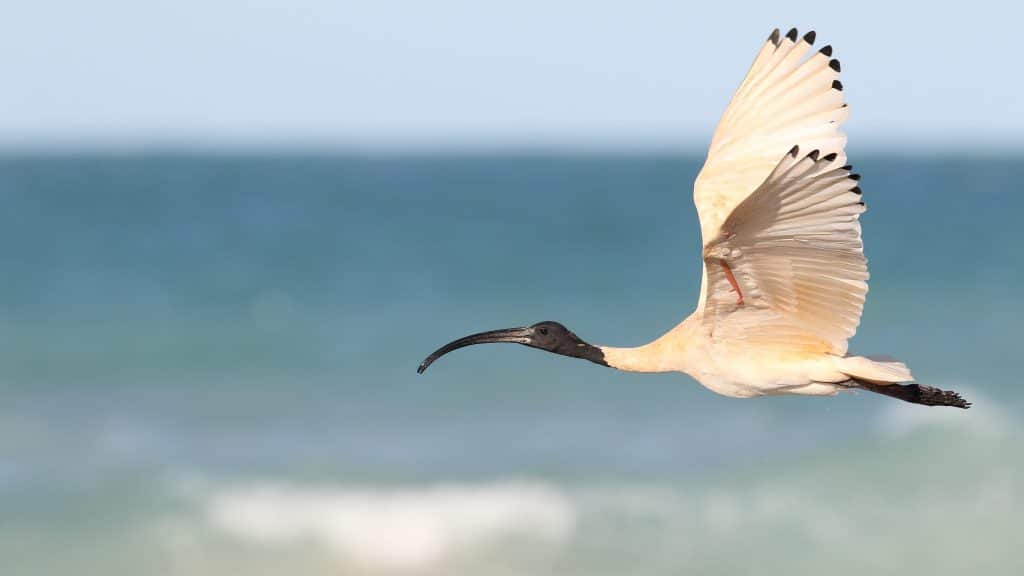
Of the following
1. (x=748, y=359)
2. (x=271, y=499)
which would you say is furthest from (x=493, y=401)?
(x=748, y=359)

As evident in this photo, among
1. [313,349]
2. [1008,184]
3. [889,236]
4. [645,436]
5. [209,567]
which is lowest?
[209,567]

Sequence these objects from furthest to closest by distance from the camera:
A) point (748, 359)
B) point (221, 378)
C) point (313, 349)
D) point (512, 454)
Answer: point (313, 349), point (221, 378), point (512, 454), point (748, 359)

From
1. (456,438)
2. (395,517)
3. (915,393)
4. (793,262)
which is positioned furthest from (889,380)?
(456,438)

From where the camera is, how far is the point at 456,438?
85.4 ft

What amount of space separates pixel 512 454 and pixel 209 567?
515cm

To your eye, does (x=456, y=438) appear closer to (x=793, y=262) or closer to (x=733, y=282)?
(x=733, y=282)

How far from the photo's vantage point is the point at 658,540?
23.0m

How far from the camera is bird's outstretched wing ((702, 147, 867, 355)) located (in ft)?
27.6

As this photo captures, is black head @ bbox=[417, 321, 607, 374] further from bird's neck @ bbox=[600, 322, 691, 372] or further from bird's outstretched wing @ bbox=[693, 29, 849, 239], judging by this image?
bird's outstretched wing @ bbox=[693, 29, 849, 239]

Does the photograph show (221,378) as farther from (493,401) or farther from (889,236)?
(889,236)

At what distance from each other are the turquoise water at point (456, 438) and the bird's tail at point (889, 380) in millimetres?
12292

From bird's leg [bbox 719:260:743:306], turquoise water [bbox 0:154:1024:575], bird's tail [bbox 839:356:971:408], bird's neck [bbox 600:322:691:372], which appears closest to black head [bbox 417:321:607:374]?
bird's neck [bbox 600:322:691:372]

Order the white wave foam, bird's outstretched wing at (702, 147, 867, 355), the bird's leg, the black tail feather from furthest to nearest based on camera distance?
the white wave foam < the black tail feather < the bird's leg < bird's outstretched wing at (702, 147, 867, 355)

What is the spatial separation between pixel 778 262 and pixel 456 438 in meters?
17.1
